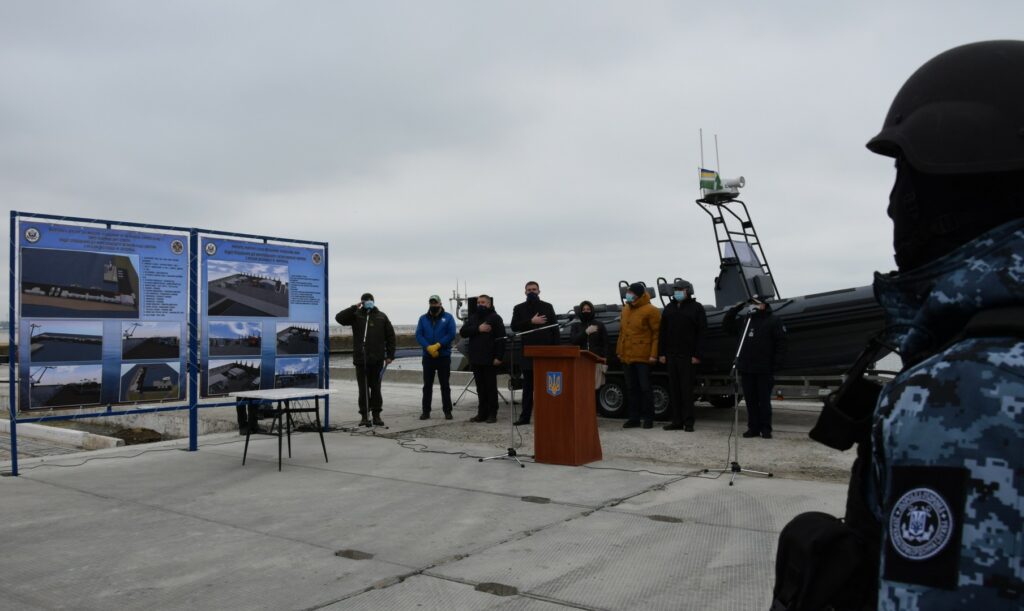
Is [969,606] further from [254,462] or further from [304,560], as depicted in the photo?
[254,462]

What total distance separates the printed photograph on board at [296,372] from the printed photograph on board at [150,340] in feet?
3.92

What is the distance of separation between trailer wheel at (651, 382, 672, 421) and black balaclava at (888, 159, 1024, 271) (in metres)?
8.94

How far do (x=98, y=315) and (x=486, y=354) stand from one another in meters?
4.80

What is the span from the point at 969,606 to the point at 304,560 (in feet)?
12.1

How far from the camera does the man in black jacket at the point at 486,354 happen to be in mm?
10141

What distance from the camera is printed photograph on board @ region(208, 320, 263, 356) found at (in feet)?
26.2

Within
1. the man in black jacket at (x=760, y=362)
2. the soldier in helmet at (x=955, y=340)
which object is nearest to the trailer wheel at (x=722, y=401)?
the man in black jacket at (x=760, y=362)

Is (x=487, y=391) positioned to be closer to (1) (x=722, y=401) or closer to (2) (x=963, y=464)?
(1) (x=722, y=401)

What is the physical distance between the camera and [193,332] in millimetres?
7859

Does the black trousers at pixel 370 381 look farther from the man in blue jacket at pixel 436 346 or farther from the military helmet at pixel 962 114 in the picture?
the military helmet at pixel 962 114

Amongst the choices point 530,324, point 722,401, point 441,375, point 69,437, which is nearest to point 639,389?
point 530,324

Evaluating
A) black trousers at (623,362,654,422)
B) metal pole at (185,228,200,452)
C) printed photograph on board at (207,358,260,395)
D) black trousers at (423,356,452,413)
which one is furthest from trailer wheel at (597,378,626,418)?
metal pole at (185,228,200,452)

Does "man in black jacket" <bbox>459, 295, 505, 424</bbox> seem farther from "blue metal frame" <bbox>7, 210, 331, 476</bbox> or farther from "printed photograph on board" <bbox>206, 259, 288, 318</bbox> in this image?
"printed photograph on board" <bbox>206, 259, 288, 318</bbox>

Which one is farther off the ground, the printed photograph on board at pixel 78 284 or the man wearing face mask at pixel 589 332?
the printed photograph on board at pixel 78 284
